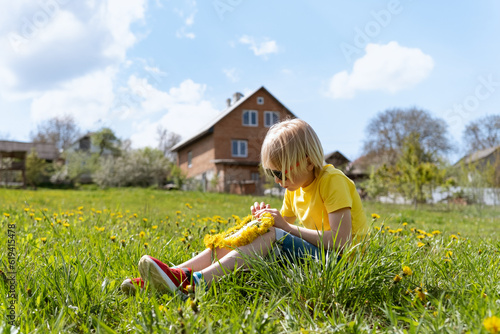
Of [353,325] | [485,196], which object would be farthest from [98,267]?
[485,196]

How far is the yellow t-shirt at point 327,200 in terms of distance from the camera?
219 centimetres

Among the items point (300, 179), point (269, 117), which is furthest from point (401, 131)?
point (300, 179)

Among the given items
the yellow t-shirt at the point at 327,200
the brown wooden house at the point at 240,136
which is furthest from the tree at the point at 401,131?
the yellow t-shirt at the point at 327,200

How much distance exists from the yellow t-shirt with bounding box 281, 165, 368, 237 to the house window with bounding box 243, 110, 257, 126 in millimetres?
25758

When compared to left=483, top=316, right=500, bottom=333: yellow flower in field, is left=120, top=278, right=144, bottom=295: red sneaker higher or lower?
lower

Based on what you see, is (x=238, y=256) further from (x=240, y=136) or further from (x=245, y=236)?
(x=240, y=136)

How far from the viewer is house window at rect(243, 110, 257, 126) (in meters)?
28.2

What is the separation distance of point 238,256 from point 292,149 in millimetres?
678

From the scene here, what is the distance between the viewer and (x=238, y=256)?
2086mm

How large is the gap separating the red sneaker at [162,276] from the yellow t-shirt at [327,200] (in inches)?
30.5

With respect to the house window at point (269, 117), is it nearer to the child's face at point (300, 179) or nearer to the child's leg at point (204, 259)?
the child's face at point (300, 179)

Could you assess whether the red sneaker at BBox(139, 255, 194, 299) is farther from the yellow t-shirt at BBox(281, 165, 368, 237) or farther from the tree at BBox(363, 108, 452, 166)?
the tree at BBox(363, 108, 452, 166)

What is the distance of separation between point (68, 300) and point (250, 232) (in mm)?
946

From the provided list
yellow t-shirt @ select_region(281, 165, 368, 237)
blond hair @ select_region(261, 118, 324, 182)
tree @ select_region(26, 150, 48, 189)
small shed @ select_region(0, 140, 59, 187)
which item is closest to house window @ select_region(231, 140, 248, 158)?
small shed @ select_region(0, 140, 59, 187)
